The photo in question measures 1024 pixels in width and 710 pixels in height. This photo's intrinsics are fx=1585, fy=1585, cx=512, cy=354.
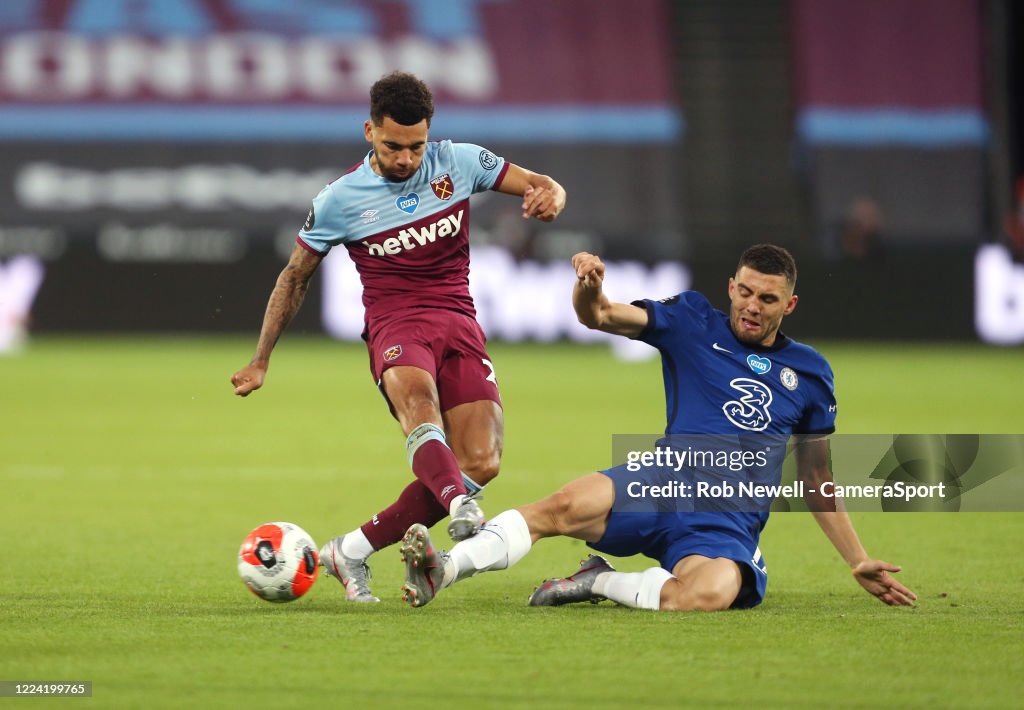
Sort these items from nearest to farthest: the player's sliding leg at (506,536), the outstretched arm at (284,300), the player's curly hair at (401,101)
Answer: the player's sliding leg at (506,536)
the player's curly hair at (401,101)
the outstretched arm at (284,300)

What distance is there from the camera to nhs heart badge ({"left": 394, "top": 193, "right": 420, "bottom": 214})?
6.43m

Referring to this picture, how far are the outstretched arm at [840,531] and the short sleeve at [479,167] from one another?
1.67m

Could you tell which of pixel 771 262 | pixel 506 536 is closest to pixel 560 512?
pixel 506 536

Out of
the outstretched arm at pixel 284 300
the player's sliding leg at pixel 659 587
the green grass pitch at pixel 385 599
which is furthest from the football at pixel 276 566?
the player's sliding leg at pixel 659 587

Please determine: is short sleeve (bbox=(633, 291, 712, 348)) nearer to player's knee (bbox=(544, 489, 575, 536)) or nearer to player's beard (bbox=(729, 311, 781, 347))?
player's beard (bbox=(729, 311, 781, 347))

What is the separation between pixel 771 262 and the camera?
5926 millimetres

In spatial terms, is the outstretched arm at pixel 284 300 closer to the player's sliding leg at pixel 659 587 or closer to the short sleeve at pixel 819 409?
the player's sliding leg at pixel 659 587

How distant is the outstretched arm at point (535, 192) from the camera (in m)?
6.10

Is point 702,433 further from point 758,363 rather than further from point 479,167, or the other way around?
point 479,167

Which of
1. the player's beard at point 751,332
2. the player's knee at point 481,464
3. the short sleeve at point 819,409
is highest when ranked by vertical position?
the player's beard at point 751,332

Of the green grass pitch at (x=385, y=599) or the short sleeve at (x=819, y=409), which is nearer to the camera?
the green grass pitch at (x=385, y=599)

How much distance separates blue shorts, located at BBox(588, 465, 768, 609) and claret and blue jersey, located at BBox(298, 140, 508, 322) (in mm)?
1178

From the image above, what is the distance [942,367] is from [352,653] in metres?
15.2

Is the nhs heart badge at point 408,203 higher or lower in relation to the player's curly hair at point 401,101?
lower
